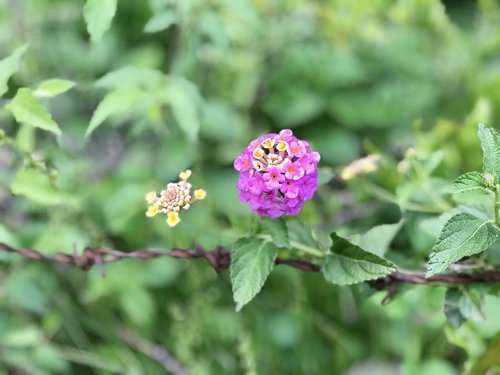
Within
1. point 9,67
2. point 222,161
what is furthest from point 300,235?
point 222,161

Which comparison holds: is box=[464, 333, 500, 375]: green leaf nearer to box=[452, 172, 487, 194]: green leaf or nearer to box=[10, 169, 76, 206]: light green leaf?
box=[452, 172, 487, 194]: green leaf

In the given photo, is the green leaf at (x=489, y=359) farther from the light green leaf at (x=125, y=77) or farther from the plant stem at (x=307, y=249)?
the light green leaf at (x=125, y=77)

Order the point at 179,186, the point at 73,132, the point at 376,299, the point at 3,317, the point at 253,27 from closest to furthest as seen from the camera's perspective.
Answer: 1. the point at 179,186
2. the point at 376,299
3. the point at 253,27
4. the point at 3,317
5. the point at 73,132

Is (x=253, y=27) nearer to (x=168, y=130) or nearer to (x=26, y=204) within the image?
(x=168, y=130)

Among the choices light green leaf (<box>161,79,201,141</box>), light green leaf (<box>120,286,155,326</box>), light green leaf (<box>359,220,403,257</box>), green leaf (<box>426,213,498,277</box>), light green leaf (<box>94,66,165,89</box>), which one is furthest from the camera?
light green leaf (<box>120,286,155,326</box>)

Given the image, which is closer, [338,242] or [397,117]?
[338,242]

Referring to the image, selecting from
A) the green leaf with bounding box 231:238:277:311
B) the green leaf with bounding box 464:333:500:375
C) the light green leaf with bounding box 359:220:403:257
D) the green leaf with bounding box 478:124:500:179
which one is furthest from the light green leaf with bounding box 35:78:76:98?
the green leaf with bounding box 464:333:500:375

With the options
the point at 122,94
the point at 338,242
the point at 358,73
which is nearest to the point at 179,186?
the point at 338,242
